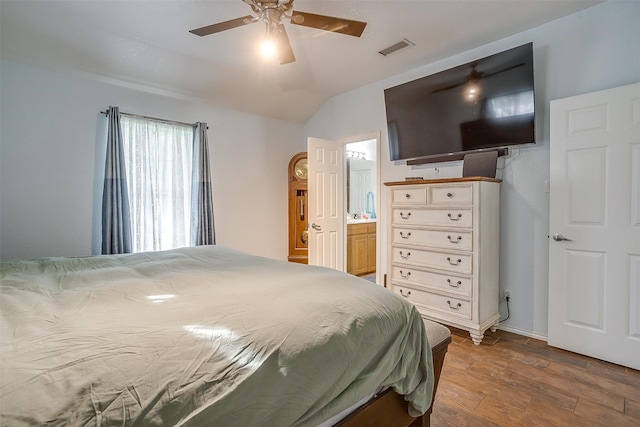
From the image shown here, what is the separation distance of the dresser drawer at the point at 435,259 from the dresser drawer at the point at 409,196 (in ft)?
1.52

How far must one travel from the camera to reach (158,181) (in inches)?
137

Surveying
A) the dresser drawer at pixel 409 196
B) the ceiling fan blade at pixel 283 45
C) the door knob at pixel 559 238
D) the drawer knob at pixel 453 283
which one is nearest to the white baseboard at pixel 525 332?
the drawer knob at pixel 453 283

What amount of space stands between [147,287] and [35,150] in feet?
8.54

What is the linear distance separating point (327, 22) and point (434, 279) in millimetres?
2272

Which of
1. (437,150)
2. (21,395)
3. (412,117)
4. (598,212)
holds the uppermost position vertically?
(412,117)

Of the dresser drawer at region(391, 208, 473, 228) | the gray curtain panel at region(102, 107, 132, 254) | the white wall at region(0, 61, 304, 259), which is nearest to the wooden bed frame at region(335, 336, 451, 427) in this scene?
the dresser drawer at region(391, 208, 473, 228)

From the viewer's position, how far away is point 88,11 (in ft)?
7.97

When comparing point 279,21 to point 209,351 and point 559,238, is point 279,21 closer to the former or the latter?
point 209,351

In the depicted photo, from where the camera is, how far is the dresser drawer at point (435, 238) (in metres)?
2.63

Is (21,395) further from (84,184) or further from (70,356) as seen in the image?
(84,184)

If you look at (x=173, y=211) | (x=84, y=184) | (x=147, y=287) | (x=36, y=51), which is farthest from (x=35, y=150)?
(x=147, y=287)

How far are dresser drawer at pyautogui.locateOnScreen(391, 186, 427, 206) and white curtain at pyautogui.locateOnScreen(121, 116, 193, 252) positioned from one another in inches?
96.5

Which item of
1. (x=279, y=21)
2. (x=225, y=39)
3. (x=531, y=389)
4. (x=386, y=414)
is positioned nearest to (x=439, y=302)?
(x=531, y=389)

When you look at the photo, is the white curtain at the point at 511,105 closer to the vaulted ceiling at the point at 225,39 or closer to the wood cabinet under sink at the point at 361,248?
the vaulted ceiling at the point at 225,39
